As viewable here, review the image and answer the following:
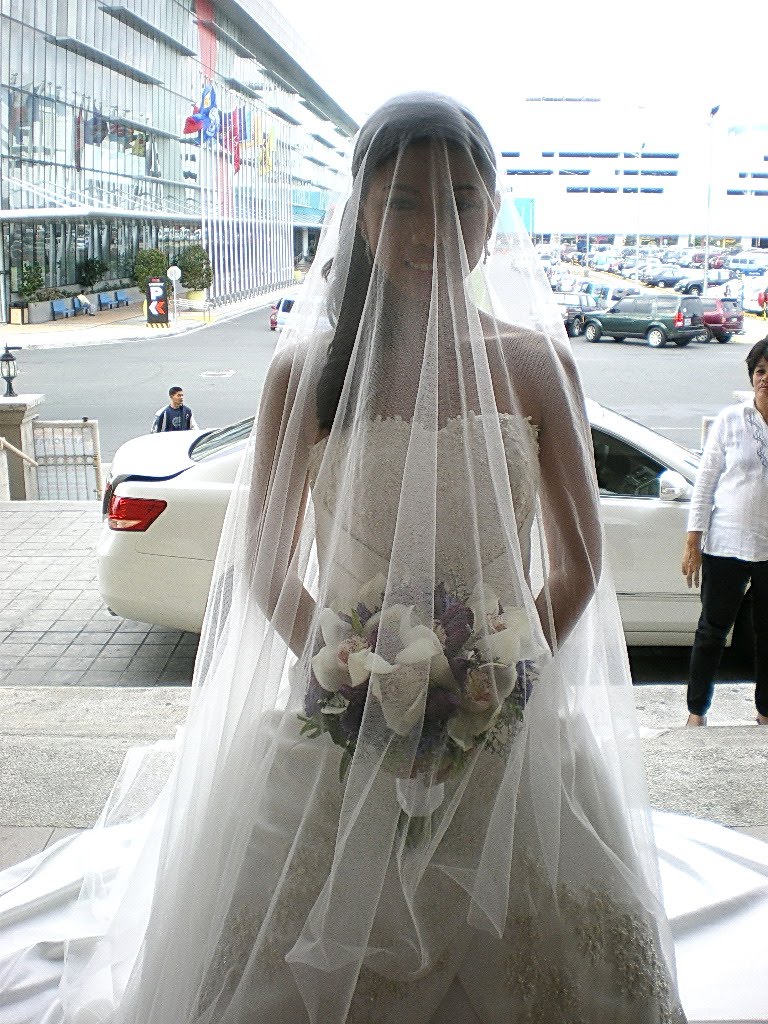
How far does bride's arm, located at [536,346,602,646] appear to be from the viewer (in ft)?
5.45

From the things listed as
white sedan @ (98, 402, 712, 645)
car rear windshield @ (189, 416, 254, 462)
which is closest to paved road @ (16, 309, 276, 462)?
car rear windshield @ (189, 416, 254, 462)

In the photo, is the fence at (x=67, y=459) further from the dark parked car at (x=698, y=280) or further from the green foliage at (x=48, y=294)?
the green foliage at (x=48, y=294)

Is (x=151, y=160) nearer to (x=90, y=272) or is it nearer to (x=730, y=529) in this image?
(x=90, y=272)

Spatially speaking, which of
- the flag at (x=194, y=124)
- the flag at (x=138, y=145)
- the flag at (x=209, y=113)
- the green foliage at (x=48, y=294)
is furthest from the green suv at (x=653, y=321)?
the flag at (x=138, y=145)

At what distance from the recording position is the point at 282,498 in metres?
1.69

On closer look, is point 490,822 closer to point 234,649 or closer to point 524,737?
point 524,737

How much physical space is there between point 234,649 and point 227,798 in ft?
0.84

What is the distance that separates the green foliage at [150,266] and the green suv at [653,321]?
14809 mm

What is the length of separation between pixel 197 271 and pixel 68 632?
27.0 m

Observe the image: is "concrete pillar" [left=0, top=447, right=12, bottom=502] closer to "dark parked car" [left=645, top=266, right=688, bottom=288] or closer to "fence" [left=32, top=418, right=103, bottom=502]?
"fence" [left=32, top=418, right=103, bottom=502]

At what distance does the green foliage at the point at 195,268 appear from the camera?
30.7 m

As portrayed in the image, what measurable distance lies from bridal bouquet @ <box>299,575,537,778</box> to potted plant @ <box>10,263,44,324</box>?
2620 centimetres

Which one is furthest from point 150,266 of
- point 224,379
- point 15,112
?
point 224,379

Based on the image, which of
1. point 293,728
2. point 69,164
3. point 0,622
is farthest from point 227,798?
point 69,164
